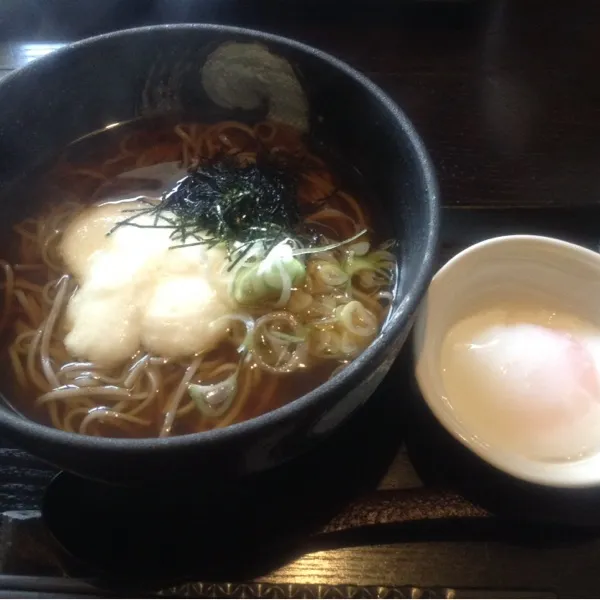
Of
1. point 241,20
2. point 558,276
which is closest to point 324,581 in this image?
point 558,276

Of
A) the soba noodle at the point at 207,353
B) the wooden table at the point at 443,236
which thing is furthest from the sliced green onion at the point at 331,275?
the wooden table at the point at 443,236

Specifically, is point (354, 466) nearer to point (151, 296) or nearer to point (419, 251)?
point (419, 251)

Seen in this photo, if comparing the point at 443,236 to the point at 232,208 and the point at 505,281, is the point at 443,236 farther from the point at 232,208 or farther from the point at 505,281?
the point at 232,208

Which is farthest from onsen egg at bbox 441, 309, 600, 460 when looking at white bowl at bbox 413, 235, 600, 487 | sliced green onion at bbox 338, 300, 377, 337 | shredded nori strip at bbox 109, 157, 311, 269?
shredded nori strip at bbox 109, 157, 311, 269

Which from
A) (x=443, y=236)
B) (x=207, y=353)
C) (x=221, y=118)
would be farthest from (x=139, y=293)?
(x=443, y=236)

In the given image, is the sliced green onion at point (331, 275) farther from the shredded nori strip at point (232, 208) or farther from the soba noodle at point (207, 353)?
the shredded nori strip at point (232, 208)

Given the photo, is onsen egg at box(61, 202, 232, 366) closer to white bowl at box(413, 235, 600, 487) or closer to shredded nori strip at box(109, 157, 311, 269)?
shredded nori strip at box(109, 157, 311, 269)

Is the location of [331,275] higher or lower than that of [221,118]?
lower
